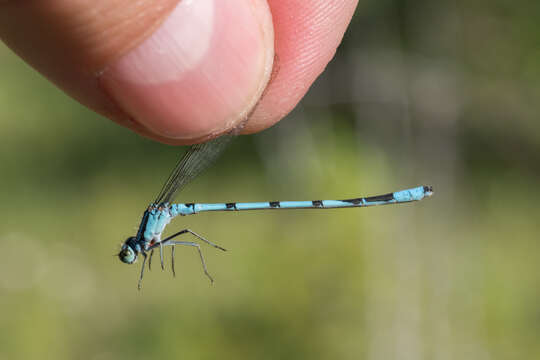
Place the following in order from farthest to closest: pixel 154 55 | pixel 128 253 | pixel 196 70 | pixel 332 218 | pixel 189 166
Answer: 1. pixel 332 218
2. pixel 189 166
3. pixel 128 253
4. pixel 196 70
5. pixel 154 55

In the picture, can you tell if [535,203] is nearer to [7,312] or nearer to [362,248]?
[362,248]

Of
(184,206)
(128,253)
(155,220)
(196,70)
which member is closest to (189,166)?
(184,206)

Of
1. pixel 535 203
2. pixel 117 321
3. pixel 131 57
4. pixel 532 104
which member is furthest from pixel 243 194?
pixel 131 57

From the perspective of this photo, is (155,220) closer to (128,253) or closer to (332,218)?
(128,253)

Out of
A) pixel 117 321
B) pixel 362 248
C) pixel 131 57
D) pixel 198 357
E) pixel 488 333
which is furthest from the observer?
pixel 362 248

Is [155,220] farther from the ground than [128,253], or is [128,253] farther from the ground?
[155,220]

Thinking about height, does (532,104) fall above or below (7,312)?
above

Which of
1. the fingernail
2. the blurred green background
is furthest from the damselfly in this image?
the blurred green background

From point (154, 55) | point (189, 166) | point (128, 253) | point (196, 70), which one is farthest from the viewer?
point (189, 166)
